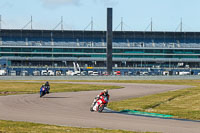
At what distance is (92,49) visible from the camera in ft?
565

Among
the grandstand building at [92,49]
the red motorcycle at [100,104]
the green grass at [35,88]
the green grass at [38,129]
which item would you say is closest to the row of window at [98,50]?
the grandstand building at [92,49]

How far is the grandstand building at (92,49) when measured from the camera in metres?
170

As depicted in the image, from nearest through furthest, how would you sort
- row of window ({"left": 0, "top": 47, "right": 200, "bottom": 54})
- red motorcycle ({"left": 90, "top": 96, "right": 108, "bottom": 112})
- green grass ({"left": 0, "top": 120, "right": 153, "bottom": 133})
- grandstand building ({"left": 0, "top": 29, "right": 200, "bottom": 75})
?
green grass ({"left": 0, "top": 120, "right": 153, "bottom": 133}), red motorcycle ({"left": 90, "top": 96, "right": 108, "bottom": 112}), row of window ({"left": 0, "top": 47, "right": 200, "bottom": 54}), grandstand building ({"left": 0, "top": 29, "right": 200, "bottom": 75})

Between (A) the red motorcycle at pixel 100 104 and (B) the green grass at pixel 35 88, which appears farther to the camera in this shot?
(B) the green grass at pixel 35 88

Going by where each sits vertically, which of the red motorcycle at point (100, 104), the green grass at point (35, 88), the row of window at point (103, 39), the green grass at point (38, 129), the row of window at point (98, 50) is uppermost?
the row of window at point (103, 39)

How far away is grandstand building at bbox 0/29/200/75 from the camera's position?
170 m

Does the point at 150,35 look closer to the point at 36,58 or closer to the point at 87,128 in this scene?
the point at 36,58

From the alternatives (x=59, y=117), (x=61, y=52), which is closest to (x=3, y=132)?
(x=59, y=117)

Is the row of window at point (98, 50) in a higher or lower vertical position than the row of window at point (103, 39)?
lower

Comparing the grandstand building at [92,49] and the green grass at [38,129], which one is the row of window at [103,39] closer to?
the grandstand building at [92,49]

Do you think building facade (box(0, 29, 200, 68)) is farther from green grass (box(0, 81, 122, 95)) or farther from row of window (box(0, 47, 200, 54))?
green grass (box(0, 81, 122, 95))

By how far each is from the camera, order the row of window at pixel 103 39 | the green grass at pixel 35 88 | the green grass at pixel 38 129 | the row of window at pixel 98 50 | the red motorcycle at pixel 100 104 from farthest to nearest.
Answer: the row of window at pixel 103 39
the row of window at pixel 98 50
the green grass at pixel 35 88
the red motorcycle at pixel 100 104
the green grass at pixel 38 129

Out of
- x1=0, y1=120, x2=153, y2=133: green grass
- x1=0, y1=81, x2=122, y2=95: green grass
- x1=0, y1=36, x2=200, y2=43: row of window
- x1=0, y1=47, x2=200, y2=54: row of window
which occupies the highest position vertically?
x1=0, y1=36, x2=200, y2=43: row of window

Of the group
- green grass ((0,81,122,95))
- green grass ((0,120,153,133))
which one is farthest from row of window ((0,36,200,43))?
green grass ((0,120,153,133))
